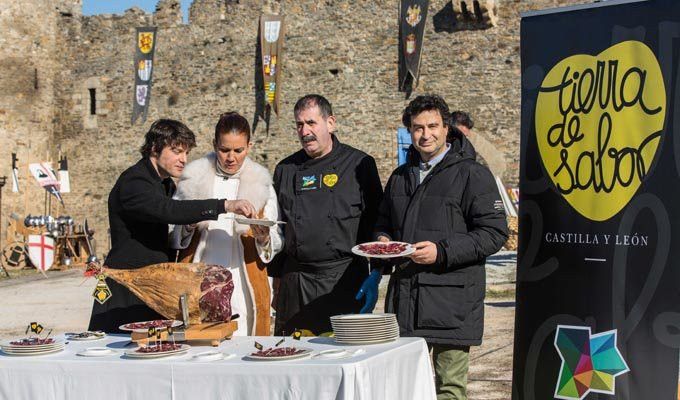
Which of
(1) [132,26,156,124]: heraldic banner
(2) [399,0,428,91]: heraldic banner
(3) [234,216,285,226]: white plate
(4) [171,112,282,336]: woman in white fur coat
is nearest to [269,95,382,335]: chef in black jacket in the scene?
(4) [171,112,282,336]: woman in white fur coat

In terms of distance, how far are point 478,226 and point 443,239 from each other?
0.18 metres

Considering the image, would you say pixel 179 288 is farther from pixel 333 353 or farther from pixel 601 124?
pixel 601 124

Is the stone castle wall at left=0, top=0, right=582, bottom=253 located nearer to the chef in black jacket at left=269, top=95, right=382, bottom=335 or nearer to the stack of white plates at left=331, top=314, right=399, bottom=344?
the chef in black jacket at left=269, top=95, right=382, bottom=335

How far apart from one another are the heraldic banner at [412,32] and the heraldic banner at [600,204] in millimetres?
14412

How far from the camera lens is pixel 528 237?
4250 millimetres

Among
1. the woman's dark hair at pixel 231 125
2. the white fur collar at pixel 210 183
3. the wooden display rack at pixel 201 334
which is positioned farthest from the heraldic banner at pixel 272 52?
the wooden display rack at pixel 201 334

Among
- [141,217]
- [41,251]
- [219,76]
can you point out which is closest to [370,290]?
[141,217]

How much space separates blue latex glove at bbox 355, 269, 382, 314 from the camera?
14.4 feet

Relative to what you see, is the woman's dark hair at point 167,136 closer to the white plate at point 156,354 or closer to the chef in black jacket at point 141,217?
the chef in black jacket at point 141,217

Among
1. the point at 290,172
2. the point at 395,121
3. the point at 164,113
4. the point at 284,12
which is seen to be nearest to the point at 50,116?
the point at 164,113

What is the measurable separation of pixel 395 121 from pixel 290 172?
46.3 feet

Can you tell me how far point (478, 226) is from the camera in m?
4.24

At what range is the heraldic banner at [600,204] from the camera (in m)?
3.84

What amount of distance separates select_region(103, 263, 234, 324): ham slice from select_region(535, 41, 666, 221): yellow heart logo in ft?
4.94
